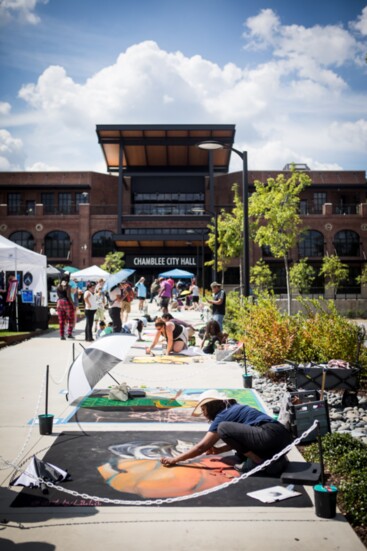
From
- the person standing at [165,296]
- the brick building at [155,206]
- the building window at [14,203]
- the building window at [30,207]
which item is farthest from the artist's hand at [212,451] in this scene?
the building window at [14,203]

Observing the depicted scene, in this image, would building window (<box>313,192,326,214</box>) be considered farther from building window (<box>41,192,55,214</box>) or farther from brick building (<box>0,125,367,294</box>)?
building window (<box>41,192,55,214</box>)

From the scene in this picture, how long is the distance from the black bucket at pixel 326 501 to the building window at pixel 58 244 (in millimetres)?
53122

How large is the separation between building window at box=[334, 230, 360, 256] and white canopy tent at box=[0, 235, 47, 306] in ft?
127

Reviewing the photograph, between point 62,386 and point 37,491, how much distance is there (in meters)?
4.94

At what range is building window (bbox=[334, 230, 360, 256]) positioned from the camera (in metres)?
53.7

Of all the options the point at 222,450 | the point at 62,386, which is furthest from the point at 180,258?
the point at 222,450

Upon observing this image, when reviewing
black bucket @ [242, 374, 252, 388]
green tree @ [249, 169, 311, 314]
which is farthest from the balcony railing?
black bucket @ [242, 374, 252, 388]

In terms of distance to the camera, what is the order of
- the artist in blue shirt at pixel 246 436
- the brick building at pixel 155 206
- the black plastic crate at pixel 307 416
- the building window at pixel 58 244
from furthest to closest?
the building window at pixel 58 244, the brick building at pixel 155 206, the black plastic crate at pixel 307 416, the artist in blue shirt at pixel 246 436

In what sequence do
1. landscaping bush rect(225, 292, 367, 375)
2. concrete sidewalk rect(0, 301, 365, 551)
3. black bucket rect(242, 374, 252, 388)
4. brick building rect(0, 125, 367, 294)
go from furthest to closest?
brick building rect(0, 125, 367, 294) → black bucket rect(242, 374, 252, 388) → landscaping bush rect(225, 292, 367, 375) → concrete sidewalk rect(0, 301, 365, 551)

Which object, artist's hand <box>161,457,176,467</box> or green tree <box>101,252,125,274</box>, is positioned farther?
green tree <box>101,252,125,274</box>

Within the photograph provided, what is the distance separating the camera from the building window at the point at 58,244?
181 ft

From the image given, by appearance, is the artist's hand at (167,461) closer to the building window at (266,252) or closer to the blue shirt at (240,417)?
the blue shirt at (240,417)

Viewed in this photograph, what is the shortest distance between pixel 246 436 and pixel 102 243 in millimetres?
51148

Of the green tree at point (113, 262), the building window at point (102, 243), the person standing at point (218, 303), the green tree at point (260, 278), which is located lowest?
the person standing at point (218, 303)
